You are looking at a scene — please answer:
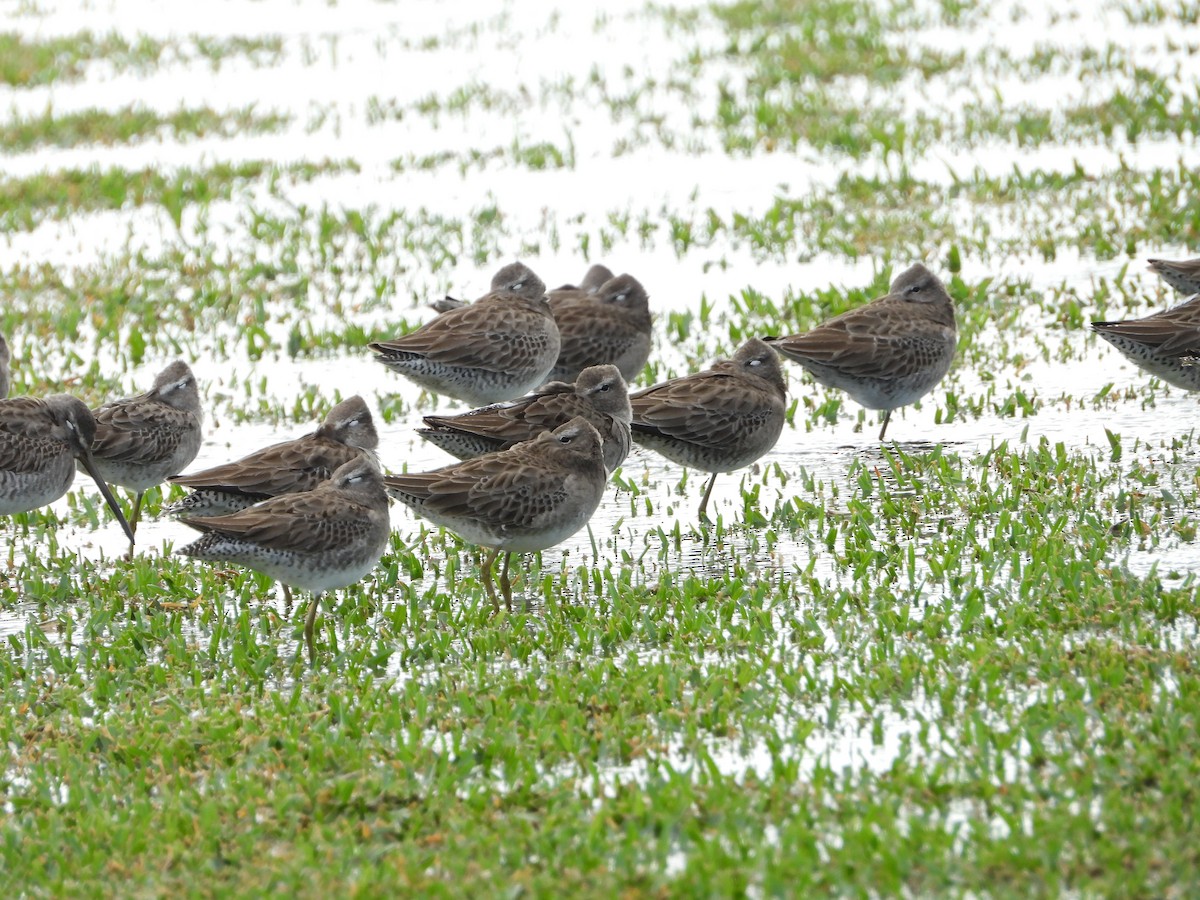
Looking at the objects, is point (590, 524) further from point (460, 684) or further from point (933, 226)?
point (933, 226)

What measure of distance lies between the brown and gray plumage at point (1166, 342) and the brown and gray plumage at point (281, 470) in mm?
5023

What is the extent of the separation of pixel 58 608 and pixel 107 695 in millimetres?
1566

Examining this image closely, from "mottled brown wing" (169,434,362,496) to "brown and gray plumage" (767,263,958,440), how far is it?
142 inches

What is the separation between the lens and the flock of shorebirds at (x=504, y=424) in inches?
333

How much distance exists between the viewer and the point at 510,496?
8.62 meters

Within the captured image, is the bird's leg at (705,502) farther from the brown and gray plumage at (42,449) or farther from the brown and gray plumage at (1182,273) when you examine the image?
the brown and gray plumage at (1182,273)

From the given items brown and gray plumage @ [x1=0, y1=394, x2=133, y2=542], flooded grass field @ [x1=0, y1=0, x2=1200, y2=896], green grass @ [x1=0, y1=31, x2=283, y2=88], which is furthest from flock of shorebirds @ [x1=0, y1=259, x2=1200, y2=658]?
green grass @ [x1=0, y1=31, x2=283, y2=88]

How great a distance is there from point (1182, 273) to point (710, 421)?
4.48m

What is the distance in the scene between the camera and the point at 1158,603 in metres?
7.82

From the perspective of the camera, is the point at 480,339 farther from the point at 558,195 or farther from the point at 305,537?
the point at 558,195

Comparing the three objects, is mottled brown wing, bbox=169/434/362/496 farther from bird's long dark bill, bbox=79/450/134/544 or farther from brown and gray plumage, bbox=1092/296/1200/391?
brown and gray plumage, bbox=1092/296/1200/391

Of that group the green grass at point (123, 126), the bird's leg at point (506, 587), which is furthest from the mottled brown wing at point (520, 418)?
the green grass at point (123, 126)

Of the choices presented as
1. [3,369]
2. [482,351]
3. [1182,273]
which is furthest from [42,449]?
[1182,273]

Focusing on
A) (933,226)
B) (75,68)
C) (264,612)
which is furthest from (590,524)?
(75,68)
